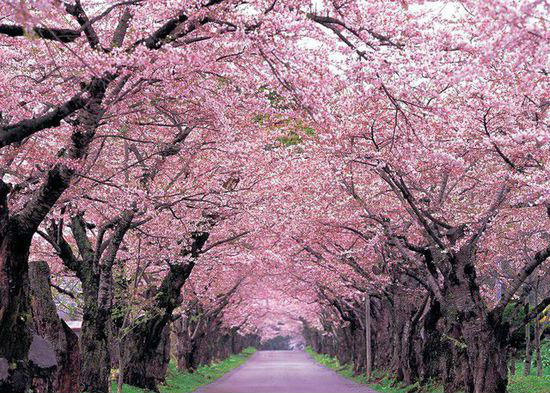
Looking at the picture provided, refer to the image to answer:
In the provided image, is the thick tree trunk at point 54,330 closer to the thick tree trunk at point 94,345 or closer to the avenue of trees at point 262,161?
the avenue of trees at point 262,161

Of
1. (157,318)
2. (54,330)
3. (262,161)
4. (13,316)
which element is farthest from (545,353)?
(13,316)

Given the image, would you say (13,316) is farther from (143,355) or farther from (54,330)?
(143,355)

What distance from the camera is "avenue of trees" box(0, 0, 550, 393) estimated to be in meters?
9.53

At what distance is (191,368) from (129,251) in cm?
Result: 2121

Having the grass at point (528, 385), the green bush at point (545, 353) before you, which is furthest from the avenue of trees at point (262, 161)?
the grass at point (528, 385)

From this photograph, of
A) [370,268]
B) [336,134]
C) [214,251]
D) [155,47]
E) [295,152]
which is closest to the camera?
[155,47]

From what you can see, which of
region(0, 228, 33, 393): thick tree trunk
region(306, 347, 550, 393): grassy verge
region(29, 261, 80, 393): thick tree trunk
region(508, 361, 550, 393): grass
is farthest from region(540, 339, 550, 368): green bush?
region(0, 228, 33, 393): thick tree trunk

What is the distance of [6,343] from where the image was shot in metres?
9.84

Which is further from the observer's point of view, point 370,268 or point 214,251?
point 370,268

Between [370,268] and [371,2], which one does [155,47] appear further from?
[370,268]

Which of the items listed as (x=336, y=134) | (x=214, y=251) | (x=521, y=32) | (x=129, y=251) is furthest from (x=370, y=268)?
(x=521, y=32)

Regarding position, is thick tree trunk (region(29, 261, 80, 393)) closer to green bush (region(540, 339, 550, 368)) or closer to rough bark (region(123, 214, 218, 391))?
rough bark (region(123, 214, 218, 391))

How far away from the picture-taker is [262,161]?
22391mm

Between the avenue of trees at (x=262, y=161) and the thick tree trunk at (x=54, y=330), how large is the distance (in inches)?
1.6
